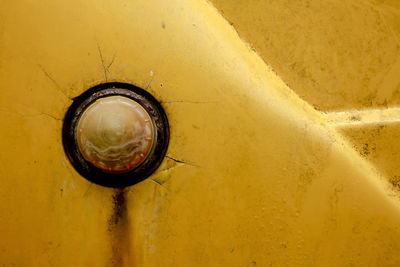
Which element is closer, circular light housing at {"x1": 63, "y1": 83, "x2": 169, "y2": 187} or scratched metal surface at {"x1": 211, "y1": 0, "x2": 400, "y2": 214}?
circular light housing at {"x1": 63, "y1": 83, "x2": 169, "y2": 187}

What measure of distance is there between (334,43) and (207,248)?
0.62 meters

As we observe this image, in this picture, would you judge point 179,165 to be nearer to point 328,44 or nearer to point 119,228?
point 119,228

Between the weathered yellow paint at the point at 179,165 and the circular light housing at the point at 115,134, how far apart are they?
0.07 feet

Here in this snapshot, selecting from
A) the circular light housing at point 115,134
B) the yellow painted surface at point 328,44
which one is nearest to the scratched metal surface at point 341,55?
the yellow painted surface at point 328,44

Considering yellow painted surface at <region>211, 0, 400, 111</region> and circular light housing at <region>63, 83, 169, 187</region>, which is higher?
yellow painted surface at <region>211, 0, 400, 111</region>

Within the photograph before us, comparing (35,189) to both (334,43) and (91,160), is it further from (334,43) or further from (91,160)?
(334,43)

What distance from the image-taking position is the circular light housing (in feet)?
2.27

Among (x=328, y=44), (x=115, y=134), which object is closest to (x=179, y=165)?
(x=115, y=134)

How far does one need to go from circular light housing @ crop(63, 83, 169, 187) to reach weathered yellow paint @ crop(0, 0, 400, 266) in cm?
2

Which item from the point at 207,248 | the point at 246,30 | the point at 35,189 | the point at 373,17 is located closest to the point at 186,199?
the point at 207,248

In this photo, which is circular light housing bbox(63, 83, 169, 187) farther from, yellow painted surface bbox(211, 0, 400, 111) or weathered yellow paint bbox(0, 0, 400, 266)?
yellow painted surface bbox(211, 0, 400, 111)

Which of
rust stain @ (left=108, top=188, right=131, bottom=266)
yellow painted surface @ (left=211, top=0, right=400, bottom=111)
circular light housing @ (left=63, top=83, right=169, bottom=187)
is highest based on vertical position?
yellow painted surface @ (left=211, top=0, right=400, bottom=111)

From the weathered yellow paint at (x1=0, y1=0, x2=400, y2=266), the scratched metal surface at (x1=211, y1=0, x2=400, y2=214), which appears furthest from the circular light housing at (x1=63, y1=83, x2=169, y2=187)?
the scratched metal surface at (x1=211, y1=0, x2=400, y2=214)

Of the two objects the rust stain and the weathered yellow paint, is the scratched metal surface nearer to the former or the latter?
the weathered yellow paint
